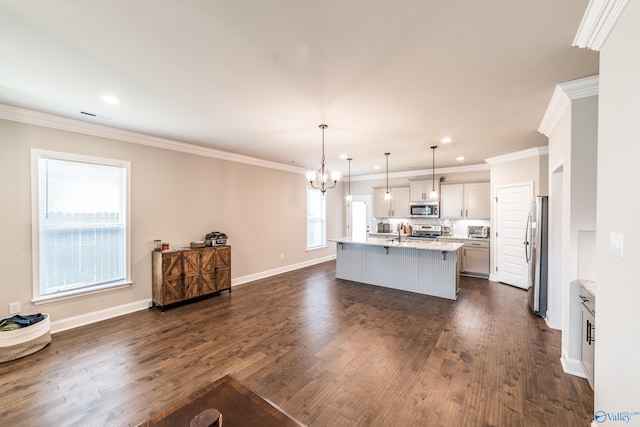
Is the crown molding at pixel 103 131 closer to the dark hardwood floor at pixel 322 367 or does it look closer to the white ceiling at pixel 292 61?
the white ceiling at pixel 292 61

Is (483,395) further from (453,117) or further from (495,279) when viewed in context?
(495,279)

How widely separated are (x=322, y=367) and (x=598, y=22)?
331 cm

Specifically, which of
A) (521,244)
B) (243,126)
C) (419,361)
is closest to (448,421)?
Result: (419,361)

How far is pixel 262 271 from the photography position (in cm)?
598

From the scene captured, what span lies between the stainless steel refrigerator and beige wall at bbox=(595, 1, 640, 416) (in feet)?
7.96

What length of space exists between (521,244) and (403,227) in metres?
2.85

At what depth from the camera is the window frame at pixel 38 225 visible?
3.16 meters

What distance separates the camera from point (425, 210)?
696 cm

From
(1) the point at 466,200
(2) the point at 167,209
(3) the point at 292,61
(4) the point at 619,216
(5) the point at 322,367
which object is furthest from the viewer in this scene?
(1) the point at 466,200

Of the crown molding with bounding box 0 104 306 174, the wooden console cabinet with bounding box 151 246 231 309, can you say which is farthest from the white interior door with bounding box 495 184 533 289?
the wooden console cabinet with bounding box 151 246 231 309

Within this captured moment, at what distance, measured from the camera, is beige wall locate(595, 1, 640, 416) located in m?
1.24

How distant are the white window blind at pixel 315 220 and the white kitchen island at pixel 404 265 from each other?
69.4 inches

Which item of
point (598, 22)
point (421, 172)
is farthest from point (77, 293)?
point (421, 172)

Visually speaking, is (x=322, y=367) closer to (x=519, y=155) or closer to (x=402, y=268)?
(x=402, y=268)
